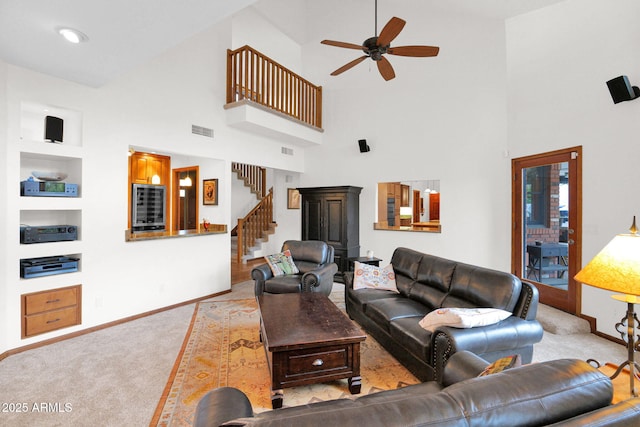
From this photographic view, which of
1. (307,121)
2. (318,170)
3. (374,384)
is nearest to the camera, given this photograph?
(374,384)

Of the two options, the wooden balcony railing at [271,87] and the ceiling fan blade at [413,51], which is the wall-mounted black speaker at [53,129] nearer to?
the wooden balcony railing at [271,87]

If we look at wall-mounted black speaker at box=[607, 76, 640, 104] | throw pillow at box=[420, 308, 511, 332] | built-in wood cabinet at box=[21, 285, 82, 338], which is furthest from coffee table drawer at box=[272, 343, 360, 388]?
wall-mounted black speaker at box=[607, 76, 640, 104]

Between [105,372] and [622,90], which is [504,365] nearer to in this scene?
[105,372]

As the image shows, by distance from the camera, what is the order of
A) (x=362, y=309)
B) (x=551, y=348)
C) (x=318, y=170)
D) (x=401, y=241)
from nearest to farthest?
(x=551, y=348), (x=362, y=309), (x=401, y=241), (x=318, y=170)

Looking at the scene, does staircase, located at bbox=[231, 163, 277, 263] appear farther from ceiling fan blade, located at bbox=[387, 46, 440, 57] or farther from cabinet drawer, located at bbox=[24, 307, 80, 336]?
ceiling fan blade, located at bbox=[387, 46, 440, 57]

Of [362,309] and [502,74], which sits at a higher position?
[502,74]

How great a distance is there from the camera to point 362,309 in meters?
3.35

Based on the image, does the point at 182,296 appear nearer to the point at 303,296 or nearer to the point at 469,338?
the point at 303,296

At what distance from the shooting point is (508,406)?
2.83 feet

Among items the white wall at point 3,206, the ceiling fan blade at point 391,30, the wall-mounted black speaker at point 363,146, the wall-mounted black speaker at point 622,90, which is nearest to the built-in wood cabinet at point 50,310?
the white wall at point 3,206

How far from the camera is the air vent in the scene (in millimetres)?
4652

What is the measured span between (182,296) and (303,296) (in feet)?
7.27

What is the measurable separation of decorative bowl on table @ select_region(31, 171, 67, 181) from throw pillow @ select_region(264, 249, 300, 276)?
8.53 ft

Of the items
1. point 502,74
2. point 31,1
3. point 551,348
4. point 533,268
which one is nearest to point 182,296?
point 31,1
